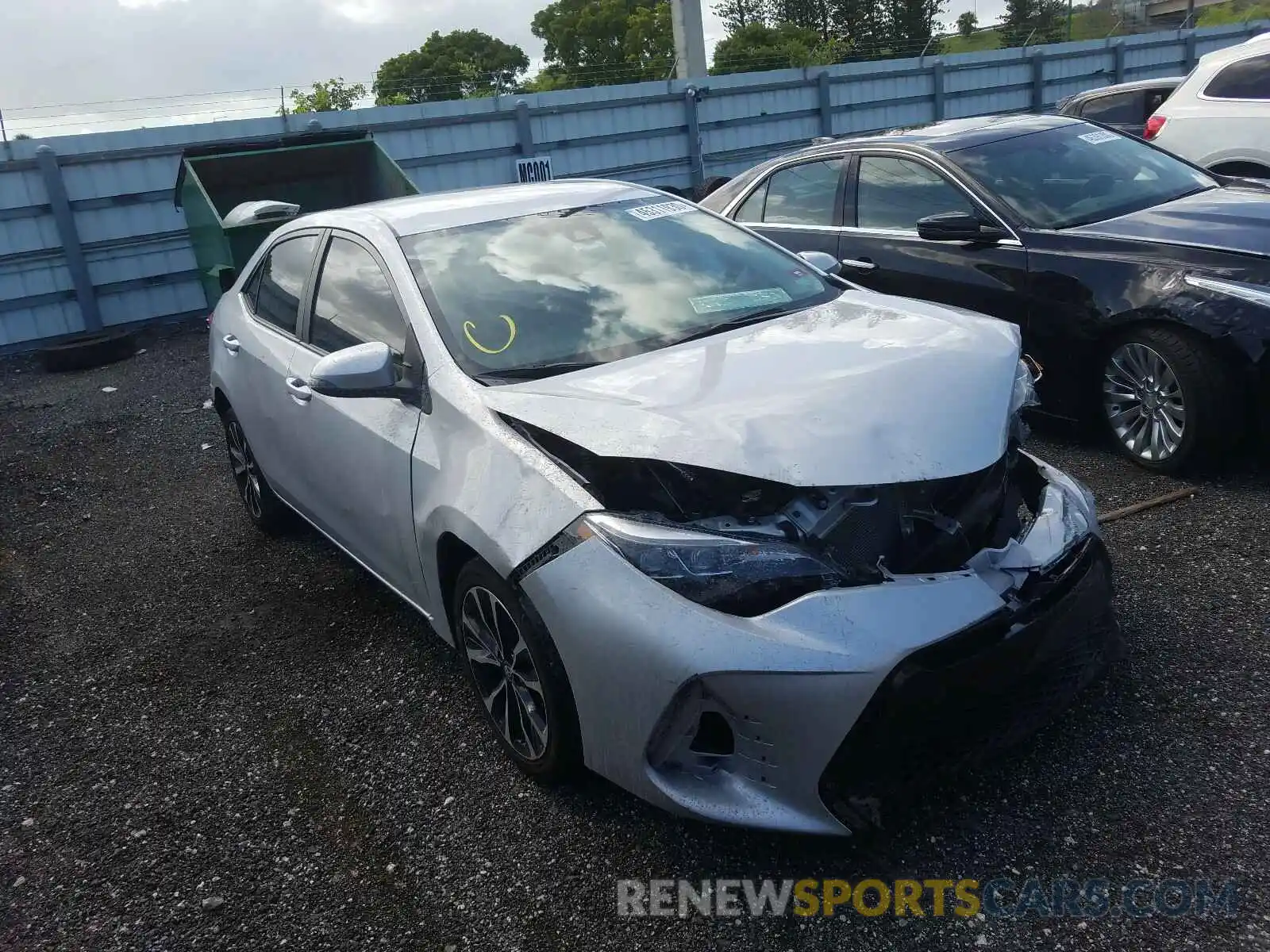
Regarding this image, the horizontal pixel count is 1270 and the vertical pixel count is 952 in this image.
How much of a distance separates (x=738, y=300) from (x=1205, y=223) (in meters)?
2.50

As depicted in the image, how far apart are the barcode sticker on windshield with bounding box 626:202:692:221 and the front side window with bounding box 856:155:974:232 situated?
Result: 1852 mm

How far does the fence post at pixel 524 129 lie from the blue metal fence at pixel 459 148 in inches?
0.5

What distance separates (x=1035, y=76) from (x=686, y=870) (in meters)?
19.3

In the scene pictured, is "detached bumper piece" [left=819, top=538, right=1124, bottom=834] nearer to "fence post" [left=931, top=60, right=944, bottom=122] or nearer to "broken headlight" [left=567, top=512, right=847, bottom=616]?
"broken headlight" [left=567, top=512, right=847, bottom=616]

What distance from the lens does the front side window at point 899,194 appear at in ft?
18.2

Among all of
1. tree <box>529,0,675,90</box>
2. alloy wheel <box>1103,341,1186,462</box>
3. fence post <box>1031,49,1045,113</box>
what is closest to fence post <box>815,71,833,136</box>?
fence post <box>1031,49,1045,113</box>

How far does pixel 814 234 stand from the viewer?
244 inches

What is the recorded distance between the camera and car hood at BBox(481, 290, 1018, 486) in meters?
2.64

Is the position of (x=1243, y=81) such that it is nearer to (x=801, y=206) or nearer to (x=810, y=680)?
(x=801, y=206)

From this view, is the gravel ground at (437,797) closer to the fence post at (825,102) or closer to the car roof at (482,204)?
the car roof at (482,204)

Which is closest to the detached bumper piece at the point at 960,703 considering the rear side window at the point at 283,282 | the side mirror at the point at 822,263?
the side mirror at the point at 822,263

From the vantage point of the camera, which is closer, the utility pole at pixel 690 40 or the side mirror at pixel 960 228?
the side mirror at pixel 960 228

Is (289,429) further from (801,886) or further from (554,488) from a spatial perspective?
(801,886)

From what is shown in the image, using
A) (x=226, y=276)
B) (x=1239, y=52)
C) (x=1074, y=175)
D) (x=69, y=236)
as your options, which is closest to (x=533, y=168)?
(x=69, y=236)
